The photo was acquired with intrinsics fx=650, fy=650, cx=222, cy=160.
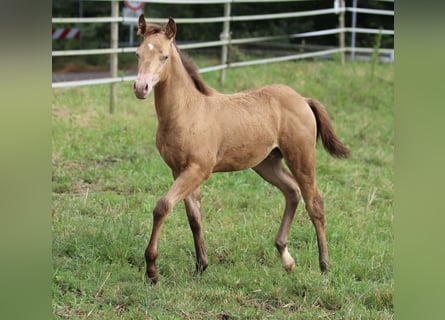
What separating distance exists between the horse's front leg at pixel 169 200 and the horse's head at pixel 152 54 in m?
0.58

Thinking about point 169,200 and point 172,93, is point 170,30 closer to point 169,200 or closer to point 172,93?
point 172,93

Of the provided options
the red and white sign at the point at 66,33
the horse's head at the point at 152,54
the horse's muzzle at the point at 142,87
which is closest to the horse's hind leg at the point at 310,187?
the horse's head at the point at 152,54

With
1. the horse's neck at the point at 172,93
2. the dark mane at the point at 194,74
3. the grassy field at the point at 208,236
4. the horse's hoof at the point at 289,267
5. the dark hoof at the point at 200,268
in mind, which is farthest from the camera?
the horse's hoof at the point at 289,267

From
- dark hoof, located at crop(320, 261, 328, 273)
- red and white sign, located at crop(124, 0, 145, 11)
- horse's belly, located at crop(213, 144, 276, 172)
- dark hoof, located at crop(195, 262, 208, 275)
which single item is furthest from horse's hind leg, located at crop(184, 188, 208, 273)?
red and white sign, located at crop(124, 0, 145, 11)

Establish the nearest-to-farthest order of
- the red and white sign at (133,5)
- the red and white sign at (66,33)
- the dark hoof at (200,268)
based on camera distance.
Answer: the dark hoof at (200,268) < the red and white sign at (133,5) < the red and white sign at (66,33)

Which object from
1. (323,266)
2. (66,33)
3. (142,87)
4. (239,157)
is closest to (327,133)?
(239,157)

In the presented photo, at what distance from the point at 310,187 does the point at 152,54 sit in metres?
1.50

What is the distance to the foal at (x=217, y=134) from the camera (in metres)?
3.70

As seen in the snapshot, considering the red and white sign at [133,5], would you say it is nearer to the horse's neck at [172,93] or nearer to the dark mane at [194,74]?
the dark mane at [194,74]

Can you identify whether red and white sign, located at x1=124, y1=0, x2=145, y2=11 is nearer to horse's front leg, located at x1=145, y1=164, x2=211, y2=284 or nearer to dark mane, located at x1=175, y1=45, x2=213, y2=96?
dark mane, located at x1=175, y1=45, x2=213, y2=96

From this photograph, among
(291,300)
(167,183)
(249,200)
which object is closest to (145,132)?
(167,183)

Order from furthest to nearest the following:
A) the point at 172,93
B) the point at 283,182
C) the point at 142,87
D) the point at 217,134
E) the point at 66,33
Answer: the point at 66,33
the point at 283,182
the point at 217,134
the point at 172,93
the point at 142,87

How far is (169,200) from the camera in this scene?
146 inches
